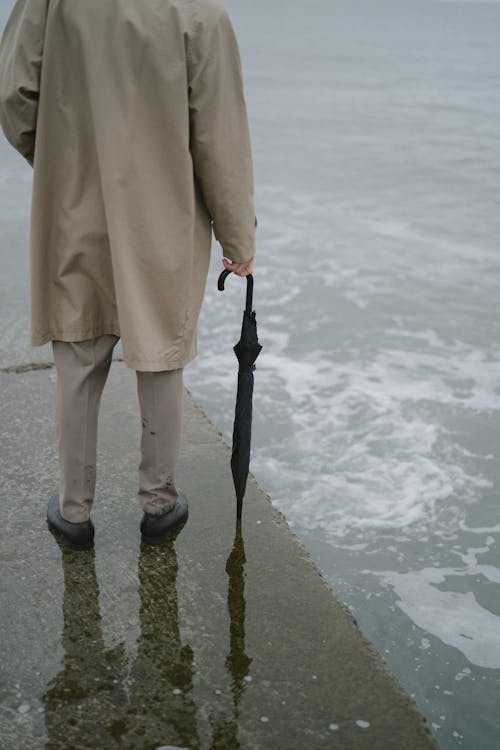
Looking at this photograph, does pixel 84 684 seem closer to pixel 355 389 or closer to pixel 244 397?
pixel 244 397

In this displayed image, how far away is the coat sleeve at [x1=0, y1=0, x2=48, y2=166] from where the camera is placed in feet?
7.38

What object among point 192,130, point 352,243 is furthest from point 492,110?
point 192,130

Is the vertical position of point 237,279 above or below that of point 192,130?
below

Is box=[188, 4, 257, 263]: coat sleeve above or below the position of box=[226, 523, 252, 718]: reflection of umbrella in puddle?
above

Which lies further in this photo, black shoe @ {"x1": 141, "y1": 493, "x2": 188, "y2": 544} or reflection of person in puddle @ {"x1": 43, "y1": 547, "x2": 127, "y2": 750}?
black shoe @ {"x1": 141, "y1": 493, "x2": 188, "y2": 544}

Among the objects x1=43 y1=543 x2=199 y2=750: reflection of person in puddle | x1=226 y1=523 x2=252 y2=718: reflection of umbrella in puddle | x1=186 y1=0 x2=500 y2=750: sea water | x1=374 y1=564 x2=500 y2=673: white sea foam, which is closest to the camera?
x1=43 y1=543 x2=199 y2=750: reflection of person in puddle

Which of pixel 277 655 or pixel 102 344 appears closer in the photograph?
pixel 277 655

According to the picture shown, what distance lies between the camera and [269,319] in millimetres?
6379

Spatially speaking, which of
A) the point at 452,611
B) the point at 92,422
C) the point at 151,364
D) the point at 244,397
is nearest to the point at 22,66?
the point at 151,364

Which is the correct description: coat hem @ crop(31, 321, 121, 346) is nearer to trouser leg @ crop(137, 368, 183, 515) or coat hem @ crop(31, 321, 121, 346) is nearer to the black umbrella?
trouser leg @ crop(137, 368, 183, 515)

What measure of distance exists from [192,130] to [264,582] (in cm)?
123

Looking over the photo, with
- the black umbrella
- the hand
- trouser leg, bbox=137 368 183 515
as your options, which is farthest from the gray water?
the hand

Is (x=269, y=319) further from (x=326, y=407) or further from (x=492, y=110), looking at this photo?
(x=492, y=110)

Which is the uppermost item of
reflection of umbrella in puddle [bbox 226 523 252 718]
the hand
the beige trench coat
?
the beige trench coat
